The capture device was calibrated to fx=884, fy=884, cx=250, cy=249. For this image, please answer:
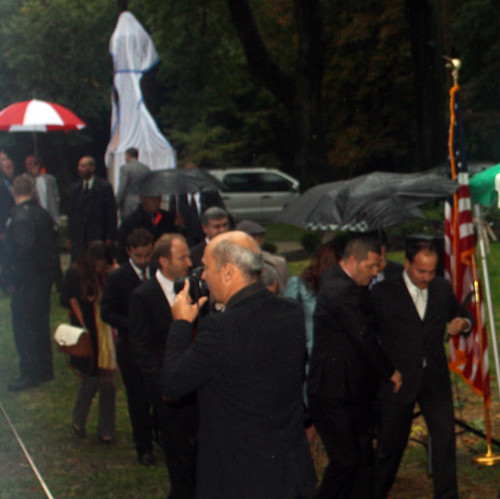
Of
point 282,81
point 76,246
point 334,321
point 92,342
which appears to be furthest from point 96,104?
point 334,321

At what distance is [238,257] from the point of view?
3486 mm

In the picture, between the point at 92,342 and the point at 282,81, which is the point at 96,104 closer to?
the point at 282,81

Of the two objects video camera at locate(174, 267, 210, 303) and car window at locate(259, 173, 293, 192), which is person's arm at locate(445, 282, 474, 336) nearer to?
video camera at locate(174, 267, 210, 303)

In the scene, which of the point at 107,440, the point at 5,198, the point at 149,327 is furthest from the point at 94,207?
the point at 149,327

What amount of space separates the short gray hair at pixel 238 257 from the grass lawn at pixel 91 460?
3039 mm

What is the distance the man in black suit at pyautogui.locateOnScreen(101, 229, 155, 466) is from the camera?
643 centimetres

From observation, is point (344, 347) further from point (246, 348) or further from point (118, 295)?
point (118, 295)

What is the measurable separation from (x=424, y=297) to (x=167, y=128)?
3154cm

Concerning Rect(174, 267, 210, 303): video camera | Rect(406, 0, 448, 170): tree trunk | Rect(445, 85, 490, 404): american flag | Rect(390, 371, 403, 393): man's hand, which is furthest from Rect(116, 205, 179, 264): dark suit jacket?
Rect(406, 0, 448, 170): tree trunk

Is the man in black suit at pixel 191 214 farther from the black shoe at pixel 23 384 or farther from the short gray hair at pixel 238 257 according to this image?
the short gray hair at pixel 238 257

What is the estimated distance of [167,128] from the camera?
36344 millimetres

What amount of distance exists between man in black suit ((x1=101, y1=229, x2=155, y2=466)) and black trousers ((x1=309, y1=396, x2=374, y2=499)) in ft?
5.41

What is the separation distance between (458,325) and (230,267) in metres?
2.78

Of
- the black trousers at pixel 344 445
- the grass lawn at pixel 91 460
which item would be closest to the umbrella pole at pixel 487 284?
the grass lawn at pixel 91 460
